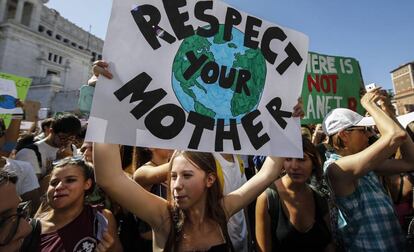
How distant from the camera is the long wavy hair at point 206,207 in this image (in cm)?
153

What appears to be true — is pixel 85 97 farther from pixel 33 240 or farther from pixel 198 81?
pixel 33 240

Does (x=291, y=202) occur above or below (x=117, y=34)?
below

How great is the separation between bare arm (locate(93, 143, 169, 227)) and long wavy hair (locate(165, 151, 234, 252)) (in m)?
0.11

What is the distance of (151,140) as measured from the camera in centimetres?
150

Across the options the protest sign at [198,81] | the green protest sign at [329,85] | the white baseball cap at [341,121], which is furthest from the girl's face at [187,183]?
the green protest sign at [329,85]

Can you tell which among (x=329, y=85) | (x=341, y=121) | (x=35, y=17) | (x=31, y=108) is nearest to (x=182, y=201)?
(x=341, y=121)

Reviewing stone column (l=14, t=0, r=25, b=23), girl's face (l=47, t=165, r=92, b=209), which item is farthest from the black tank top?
stone column (l=14, t=0, r=25, b=23)

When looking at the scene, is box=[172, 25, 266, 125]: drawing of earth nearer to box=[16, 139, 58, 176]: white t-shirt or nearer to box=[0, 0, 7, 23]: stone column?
box=[16, 139, 58, 176]: white t-shirt

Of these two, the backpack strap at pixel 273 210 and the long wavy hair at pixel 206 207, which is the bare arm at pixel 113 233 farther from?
the backpack strap at pixel 273 210

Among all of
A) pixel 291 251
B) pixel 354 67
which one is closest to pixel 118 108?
pixel 291 251

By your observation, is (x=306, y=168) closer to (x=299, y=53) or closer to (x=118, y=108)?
(x=299, y=53)

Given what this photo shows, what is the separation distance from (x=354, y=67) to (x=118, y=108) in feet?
11.0

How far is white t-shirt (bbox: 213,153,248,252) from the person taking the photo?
2.05 metres

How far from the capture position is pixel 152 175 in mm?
2062
